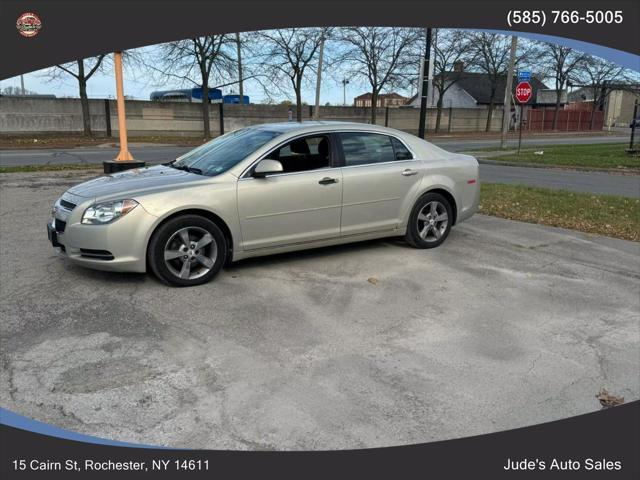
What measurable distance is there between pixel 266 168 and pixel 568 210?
6.22 metres

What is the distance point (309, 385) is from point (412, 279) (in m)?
2.43

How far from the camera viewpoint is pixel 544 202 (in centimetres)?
1003

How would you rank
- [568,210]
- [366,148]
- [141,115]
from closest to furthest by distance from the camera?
[366,148] < [568,210] < [141,115]

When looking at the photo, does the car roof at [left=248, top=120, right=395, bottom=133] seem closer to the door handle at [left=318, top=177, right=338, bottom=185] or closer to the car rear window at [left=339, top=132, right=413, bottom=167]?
the car rear window at [left=339, top=132, right=413, bottom=167]

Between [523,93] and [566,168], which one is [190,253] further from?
[523,93]

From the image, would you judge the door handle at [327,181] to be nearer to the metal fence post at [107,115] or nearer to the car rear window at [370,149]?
the car rear window at [370,149]

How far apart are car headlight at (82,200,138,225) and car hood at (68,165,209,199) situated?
11 cm

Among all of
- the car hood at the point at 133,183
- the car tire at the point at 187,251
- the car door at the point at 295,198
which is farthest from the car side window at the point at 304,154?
the car tire at the point at 187,251

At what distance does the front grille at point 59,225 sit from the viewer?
5.13 m

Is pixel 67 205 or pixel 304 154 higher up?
pixel 304 154

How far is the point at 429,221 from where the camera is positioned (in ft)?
22.1

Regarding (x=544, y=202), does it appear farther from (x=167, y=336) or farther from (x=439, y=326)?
(x=167, y=336)

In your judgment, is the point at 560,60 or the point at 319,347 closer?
the point at 319,347

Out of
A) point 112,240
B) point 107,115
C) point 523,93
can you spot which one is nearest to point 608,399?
point 112,240
